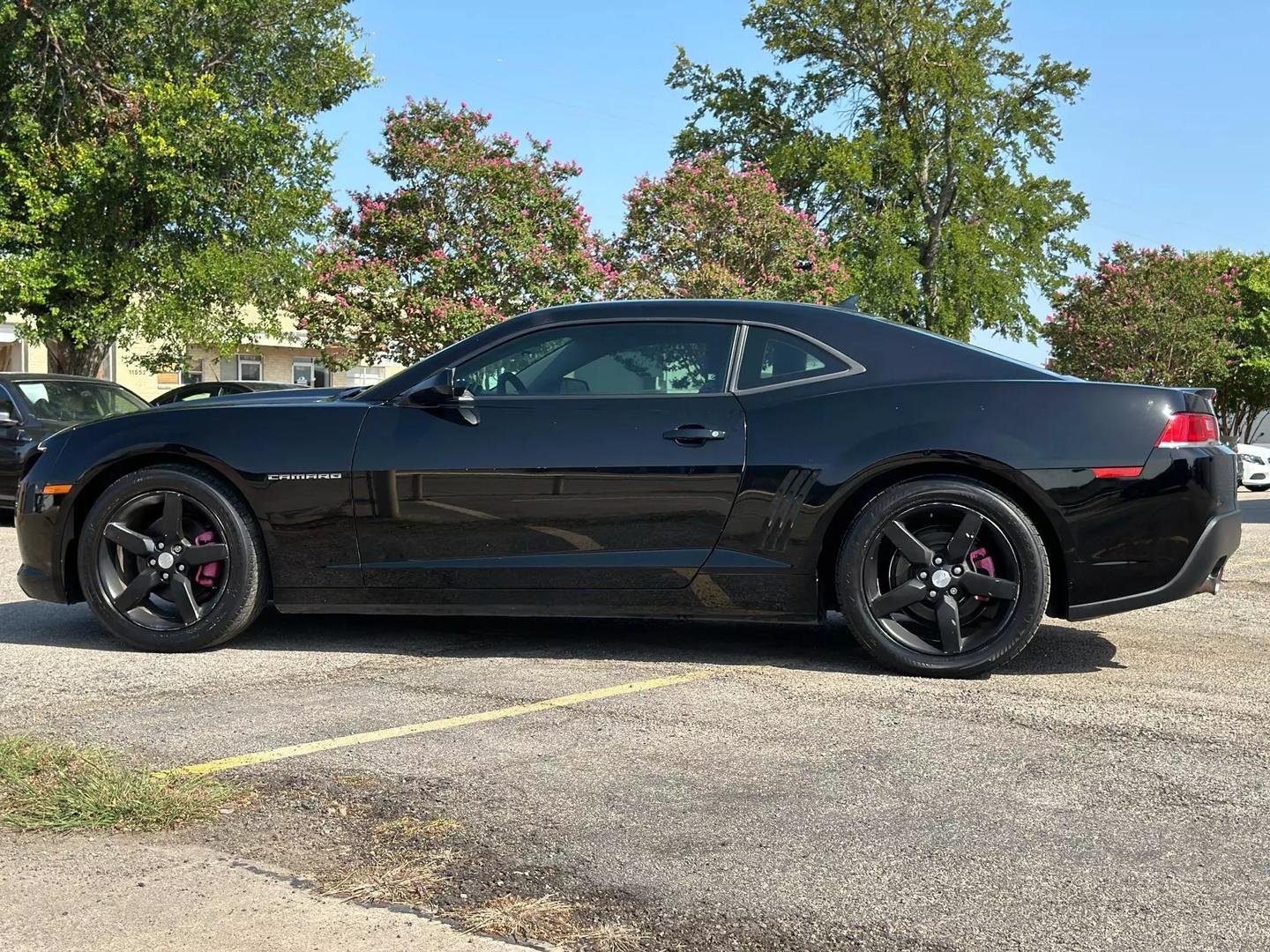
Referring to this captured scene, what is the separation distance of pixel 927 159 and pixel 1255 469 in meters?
13.1

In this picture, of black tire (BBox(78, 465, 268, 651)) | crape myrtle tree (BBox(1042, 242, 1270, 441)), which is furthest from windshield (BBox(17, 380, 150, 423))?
crape myrtle tree (BBox(1042, 242, 1270, 441))

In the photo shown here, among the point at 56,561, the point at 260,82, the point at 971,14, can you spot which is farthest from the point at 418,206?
the point at 971,14

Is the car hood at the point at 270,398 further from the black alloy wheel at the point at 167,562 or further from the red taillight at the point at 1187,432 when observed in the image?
the red taillight at the point at 1187,432

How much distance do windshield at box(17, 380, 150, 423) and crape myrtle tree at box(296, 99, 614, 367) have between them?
716 centimetres

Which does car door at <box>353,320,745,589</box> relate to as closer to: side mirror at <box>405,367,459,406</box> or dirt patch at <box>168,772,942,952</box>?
side mirror at <box>405,367,459,406</box>

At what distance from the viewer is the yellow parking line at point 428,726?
12.4ft

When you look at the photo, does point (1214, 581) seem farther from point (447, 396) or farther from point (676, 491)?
point (447, 396)

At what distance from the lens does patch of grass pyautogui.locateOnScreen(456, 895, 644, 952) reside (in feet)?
8.30

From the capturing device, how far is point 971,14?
3728 centimetres

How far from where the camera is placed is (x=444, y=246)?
20.9 m

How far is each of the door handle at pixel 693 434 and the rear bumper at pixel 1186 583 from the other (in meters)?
1.50

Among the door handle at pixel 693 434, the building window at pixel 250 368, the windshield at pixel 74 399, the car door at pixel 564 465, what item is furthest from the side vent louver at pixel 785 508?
the building window at pixel 250 368

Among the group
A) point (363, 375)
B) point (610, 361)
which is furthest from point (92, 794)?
point (363, 375)

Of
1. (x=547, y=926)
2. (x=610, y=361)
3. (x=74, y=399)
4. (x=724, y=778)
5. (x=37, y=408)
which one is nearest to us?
(x=547, y=926)
